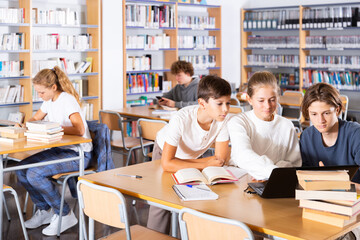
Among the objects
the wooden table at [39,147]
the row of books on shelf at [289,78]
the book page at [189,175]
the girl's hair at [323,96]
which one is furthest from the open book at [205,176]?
the row of books on shelf at [289,78]

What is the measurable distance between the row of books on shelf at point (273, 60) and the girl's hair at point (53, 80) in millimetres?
5515

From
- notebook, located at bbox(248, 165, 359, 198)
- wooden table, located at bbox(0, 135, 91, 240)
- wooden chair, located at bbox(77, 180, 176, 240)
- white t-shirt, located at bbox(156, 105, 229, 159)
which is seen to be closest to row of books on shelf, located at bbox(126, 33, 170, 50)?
wooden table, located at bbox(0, 135, 91, 240)

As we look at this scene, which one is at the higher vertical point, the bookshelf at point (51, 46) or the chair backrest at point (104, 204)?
the bookshelf at point (51, 46)

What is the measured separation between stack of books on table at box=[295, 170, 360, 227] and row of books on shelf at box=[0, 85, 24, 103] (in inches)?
205

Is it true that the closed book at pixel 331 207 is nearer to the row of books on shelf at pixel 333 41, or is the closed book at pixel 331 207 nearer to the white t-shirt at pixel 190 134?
the white t-shirt at pixel 190 134

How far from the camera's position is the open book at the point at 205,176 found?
8.21ft

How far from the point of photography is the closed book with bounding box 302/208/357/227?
1924mm

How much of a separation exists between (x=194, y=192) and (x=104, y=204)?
417 mm

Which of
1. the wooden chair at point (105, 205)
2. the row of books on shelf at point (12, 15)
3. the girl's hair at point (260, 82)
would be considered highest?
the row of books on shelf at point (12, 15)

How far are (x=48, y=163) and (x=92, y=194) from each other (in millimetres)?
1398

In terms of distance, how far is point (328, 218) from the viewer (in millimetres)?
1947

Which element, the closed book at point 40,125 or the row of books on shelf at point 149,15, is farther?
the row of books on shelf at point 149,15

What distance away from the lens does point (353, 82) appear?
26.6ft

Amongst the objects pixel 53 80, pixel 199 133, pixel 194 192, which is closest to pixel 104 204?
pixel 194 192
